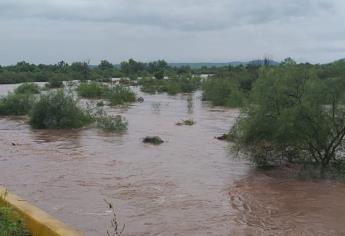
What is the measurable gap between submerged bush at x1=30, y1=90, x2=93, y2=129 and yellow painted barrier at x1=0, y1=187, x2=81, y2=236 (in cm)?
2091

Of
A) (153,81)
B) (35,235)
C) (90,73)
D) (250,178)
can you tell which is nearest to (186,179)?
(250,178)

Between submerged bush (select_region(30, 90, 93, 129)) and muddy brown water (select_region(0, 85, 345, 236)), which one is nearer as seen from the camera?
muddy brown water (select_region(0, 85, 345, 236))

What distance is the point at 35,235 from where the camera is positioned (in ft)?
23.5

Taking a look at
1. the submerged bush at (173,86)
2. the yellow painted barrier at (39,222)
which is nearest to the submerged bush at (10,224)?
the yellow painted barrier at (39,222)

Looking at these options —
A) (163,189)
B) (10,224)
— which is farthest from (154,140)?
(10,224)

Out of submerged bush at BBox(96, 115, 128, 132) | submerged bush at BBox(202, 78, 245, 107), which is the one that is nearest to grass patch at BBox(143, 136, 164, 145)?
submerged bush at BBox(96, 115, 128, 132)

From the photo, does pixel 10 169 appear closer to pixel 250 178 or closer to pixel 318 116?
pixel 250 178

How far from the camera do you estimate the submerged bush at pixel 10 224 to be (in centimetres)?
646

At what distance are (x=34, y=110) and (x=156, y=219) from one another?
19.4m

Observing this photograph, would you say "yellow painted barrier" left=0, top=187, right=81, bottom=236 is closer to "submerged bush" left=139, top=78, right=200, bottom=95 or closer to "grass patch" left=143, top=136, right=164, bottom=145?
"grass patch" left=143, top=136, right=164, bottom=145

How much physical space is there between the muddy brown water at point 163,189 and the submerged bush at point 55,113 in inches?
140

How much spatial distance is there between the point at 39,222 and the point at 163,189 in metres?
7.81

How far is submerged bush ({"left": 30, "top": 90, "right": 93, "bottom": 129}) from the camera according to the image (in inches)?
1139

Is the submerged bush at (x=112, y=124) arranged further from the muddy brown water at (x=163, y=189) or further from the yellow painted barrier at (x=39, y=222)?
the yellow painted barrier at (x=39, y=222)
